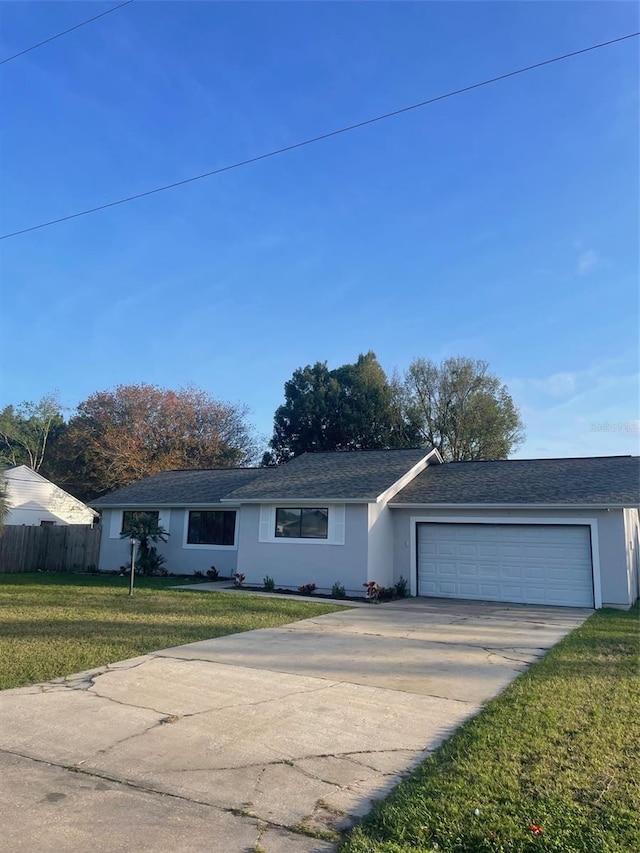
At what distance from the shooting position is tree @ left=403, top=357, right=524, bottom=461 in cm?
3516

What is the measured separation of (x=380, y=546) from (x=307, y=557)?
2048 mm

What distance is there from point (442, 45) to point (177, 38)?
451 cm

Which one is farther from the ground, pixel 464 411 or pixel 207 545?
pixel 464 411

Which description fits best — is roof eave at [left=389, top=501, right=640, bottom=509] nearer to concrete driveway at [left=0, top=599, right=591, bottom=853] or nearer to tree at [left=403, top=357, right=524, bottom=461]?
concrete driveway at [left=0, top=599, right=591, bottom=853]

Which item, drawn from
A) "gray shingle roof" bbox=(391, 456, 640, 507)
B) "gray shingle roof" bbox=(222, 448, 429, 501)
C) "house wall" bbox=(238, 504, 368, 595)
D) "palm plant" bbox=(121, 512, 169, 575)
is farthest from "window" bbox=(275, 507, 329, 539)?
"palm plant" bbox=(121, 512, 169, 575)

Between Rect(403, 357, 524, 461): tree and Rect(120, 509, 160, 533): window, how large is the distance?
19.6 metres

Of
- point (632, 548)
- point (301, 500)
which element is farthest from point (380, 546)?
point (632, 548)

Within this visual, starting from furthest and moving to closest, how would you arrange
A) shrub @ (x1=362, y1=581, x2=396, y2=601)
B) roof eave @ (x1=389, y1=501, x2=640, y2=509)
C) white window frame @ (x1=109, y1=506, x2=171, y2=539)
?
white window frame @ (x1=109, y1=506, x2=171, y2=539), shrub @ (x1=362, y1=581, x2=396, y2=601), roof eave @ (x1=389, y1=501, x2=640, y2=509)

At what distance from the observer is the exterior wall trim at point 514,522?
13844mm

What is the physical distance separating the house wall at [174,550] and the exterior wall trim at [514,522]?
5849mm

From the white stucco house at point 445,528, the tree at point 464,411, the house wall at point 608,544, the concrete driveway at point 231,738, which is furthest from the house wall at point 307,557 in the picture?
the tree at point 464,411

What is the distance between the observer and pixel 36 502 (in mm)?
29344

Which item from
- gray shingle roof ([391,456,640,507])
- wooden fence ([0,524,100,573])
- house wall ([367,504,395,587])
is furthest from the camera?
wooden fence ([0,524,100,573])

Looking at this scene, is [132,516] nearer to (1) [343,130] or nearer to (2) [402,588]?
(2) [402,588]
